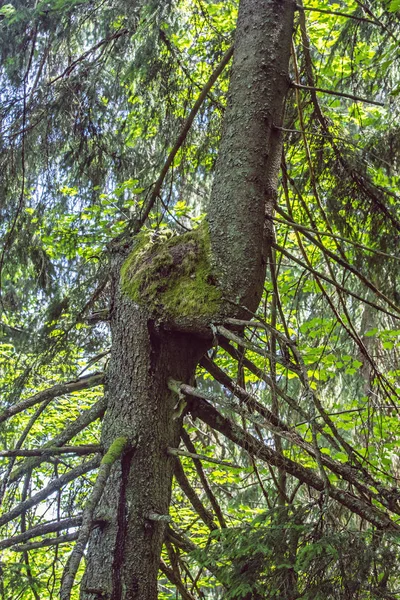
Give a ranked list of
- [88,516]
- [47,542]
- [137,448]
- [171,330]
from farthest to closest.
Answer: [171,330] < [137,448] < [47,542] < [88,516]

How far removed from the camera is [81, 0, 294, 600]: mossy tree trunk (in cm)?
206

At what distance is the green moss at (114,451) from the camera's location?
201 cm

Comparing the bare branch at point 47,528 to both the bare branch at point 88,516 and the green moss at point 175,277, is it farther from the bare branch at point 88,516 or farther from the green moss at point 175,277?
the green moss at point 175,277

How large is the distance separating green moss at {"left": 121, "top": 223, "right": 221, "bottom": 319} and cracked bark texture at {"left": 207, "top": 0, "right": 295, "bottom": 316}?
0.20 ft

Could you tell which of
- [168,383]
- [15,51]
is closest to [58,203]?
[15,51]

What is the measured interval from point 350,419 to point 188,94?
3.21 meters

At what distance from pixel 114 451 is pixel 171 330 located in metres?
0.51

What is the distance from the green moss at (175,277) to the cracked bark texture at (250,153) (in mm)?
60

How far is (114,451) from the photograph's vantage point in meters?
2.07

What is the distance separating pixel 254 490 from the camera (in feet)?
29.2

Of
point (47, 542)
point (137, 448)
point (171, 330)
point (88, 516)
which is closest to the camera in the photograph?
point (88, 516)

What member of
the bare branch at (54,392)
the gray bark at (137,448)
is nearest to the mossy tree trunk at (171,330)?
the gray bark at (137,448)

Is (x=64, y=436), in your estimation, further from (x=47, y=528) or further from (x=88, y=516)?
(x=88, y=516)

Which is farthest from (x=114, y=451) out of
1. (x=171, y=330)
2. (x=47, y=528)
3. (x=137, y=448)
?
(x=171, y=330)
